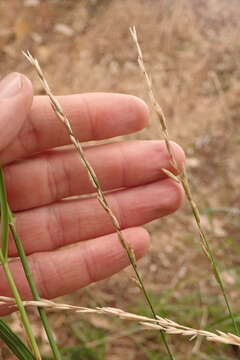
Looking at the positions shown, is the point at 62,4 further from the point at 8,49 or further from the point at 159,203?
the point at 159,203

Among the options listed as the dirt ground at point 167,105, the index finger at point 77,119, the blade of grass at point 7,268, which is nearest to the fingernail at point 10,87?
the index finger at point 77,119

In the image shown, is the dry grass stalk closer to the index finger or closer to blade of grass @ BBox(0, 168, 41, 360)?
blade of grass @ BBox(0, 168, 41, 360)

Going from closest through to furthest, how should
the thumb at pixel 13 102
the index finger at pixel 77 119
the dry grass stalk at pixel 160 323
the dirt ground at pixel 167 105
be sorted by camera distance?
the dry grass stalk at pixel 160 323 → the thumb at pixel 13 102 → the index finger at pixel 77 119 → the dirt ground at pixel 167 105

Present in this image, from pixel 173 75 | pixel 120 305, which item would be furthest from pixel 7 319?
pixel 173 75

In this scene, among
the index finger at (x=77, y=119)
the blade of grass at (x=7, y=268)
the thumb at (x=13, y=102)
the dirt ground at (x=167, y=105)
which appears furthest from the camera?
the dirt ground at (x=167, y=105)

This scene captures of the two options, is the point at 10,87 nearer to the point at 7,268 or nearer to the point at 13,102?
the point at 13,102

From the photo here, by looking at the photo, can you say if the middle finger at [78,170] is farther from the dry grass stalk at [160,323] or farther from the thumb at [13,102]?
the dry grass stalk at [160,323]
